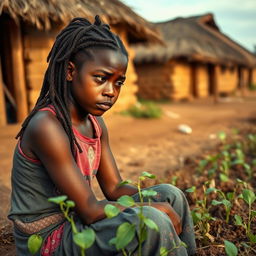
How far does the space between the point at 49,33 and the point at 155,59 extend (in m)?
6.92

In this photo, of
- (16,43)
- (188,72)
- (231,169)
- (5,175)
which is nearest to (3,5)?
(16,43)

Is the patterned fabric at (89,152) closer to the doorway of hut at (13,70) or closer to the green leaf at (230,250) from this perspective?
the green leaf at (230,250)

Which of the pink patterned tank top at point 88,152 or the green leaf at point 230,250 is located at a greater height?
the pink patterned tank top at point 88,152

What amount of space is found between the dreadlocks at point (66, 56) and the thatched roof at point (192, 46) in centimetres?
960

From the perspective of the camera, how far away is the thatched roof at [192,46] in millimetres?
12289

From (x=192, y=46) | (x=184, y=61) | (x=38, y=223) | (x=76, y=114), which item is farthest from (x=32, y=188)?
(x=184, y=61)

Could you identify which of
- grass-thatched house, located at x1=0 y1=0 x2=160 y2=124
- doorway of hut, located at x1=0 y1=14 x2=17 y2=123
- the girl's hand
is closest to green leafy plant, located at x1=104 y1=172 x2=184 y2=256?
the girl's hand

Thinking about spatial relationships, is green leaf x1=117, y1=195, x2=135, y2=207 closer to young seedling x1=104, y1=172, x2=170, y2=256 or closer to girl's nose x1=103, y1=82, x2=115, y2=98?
young seedling x1=104, y1=172, x2=170, y2=256

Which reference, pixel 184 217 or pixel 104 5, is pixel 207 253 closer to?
pixel 184 217

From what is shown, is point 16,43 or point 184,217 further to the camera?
point 16,43

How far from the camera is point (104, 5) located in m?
6.00

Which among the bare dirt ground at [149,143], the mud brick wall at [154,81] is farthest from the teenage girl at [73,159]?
the mud brick wall at [154,81]

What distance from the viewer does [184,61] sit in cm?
1315

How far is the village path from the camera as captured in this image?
11.9 feet
